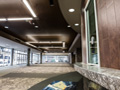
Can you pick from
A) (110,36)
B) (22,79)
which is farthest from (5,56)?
(110,36)

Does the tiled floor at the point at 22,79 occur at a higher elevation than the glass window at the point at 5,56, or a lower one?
lower

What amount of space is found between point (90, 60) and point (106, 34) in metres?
1.49

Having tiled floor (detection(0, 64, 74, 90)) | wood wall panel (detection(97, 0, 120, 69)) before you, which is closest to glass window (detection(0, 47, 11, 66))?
tiled floor (detection(0, 64, 74, 90))

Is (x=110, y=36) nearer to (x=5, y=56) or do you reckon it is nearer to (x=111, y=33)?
(x=111, y=33)

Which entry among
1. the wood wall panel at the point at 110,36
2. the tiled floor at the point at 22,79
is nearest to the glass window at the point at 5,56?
the tiled floor at the point at 22,79

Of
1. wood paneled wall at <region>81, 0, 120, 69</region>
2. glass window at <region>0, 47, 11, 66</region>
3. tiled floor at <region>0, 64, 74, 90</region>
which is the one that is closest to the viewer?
wood paneled wall at <region>81, 0, 120, 69</region>

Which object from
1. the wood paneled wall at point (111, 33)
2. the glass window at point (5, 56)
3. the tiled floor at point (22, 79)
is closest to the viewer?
the wood paneled wall at point (111, 33)

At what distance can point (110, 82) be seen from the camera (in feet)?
2.42

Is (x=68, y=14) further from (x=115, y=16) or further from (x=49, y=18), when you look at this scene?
(x=115, y=16)

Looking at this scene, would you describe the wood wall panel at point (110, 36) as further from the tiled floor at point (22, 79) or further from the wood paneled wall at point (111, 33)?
the tiled floor at point (22, 79)

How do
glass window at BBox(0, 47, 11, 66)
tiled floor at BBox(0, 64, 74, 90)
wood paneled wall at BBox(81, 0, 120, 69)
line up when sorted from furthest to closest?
glass window at BBox(0, 47, 11, 66), tiled floor at BBox(0, 64, 74, 90), wood paneled wall at BBox(81, 0, 120, 69)

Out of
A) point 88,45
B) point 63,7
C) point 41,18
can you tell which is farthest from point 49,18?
point 88,45

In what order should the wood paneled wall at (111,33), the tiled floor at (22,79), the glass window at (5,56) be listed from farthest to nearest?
1. the glass window at (5,56)
2. the tiled floor at (22,79)
3. the wood paneled wall at (111,33)

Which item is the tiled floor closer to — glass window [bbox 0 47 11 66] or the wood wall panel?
the wood wall panel
